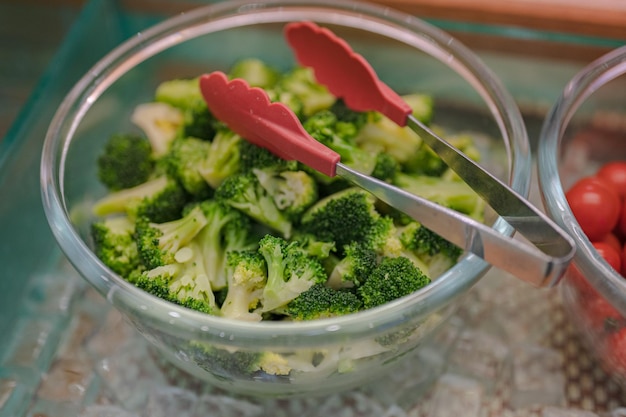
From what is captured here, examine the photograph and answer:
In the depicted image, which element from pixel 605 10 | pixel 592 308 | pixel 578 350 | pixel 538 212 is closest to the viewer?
pixel 538 212

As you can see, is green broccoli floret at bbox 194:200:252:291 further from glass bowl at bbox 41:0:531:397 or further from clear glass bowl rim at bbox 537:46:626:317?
clear glass bowl rim at bbox 537:46:626:317

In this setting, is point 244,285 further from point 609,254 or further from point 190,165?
point 609,254

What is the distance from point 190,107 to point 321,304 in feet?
1.33

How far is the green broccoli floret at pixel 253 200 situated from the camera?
0.83 metres

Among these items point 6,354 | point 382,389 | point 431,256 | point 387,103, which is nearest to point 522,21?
point 387,103

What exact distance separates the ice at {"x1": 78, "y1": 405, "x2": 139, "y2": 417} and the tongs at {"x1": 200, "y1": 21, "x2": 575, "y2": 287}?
0.39 meters

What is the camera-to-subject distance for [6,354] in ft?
2.98

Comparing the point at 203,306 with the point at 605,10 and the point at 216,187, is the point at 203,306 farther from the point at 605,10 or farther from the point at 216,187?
the point at 605,10

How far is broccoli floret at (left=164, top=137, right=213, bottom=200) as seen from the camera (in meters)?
0.89

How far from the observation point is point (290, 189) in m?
0.85

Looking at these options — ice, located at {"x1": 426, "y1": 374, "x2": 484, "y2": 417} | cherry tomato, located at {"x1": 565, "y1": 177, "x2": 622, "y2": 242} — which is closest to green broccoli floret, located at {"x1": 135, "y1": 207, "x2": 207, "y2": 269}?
ice, located at {"x1": 426, "y1": 374, "x2": 484, "y2": 417}

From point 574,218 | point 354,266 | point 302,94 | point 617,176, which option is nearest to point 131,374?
point 354,266

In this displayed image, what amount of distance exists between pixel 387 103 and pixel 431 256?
0.69 ft

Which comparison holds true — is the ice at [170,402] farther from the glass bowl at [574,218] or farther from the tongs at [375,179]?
the glass bowl at [574,218]
